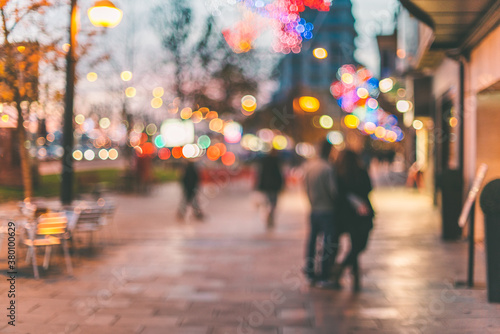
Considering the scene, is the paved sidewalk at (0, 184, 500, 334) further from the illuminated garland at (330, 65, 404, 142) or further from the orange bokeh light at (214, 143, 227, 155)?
the orange bokeh light at (214, 143, 227, 155)

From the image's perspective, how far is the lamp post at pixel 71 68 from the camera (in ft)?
26.9

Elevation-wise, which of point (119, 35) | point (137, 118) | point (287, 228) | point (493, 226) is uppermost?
point (119, 35)

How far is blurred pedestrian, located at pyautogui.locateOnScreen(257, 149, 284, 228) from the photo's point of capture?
1259cm

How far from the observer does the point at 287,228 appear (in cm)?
1250

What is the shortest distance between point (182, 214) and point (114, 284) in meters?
7.38

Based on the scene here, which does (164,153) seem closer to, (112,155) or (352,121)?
(112,155)

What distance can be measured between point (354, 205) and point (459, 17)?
3.89 metres

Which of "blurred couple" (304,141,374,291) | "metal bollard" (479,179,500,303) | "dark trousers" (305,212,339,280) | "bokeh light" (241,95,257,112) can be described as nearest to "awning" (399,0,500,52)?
"blurred couple" (304,141,374,291)

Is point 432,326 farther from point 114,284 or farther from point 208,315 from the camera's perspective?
point 114,284

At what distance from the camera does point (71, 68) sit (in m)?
9.05

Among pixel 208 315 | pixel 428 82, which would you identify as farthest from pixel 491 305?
pixel 428 82

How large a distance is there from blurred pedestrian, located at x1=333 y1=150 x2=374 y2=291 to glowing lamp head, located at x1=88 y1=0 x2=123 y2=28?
13.4 feet

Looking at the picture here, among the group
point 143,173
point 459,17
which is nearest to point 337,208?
point 459,17

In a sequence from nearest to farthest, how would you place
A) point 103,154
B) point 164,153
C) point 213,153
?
point 213,153 < point 164,153 < point 103,154
